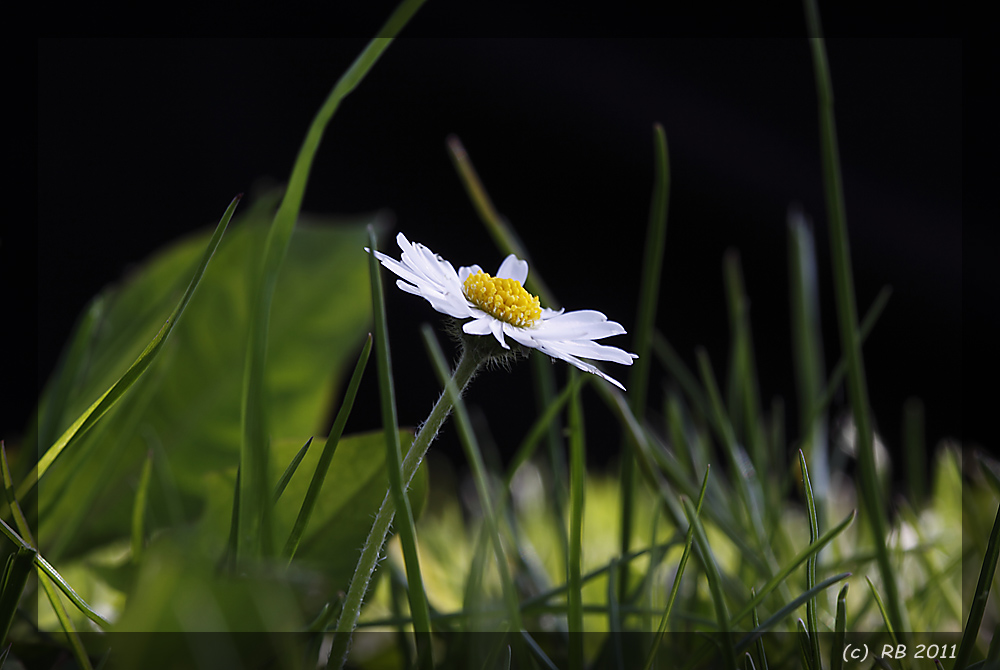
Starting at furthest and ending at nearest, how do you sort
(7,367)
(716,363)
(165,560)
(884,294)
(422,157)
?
1. (716,363)
2. (422,157)
3. (7,367)
4. (884,294)
5. (165,560)

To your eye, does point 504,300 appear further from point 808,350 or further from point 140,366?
point 808,350

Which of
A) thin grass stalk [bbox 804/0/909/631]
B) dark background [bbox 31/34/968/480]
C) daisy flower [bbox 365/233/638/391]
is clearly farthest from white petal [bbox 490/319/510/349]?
dark background [bbox 31/34/968/480]

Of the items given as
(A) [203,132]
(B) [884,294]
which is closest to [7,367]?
(A) [203,132]

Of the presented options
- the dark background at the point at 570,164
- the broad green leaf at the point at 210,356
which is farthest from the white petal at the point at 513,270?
the dark background at the point at 570,164

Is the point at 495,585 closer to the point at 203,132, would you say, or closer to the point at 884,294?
the point at 884,294

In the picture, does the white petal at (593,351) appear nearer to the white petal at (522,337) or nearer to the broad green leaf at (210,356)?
the white petal at (522,337)

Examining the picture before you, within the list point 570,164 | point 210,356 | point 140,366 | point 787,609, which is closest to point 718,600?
point 787,609

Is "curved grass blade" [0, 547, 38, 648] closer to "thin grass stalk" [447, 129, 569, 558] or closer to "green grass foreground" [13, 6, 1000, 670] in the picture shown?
"green grass foreground" [13, 6, 1000, 670]
